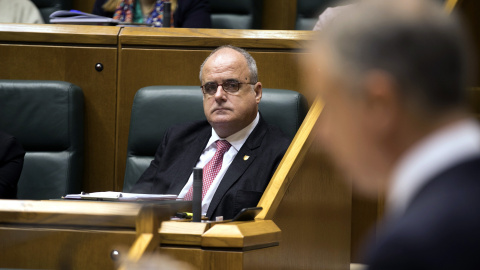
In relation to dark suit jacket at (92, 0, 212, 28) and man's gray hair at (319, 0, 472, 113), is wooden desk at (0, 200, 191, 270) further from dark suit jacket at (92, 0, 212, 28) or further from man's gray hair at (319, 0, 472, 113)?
dark suit jacket at (92, 0, 212, 28)

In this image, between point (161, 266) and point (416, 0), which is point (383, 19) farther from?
point (161, 266)

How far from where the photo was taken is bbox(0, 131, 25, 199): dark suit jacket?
173cm

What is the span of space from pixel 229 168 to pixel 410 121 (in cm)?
120

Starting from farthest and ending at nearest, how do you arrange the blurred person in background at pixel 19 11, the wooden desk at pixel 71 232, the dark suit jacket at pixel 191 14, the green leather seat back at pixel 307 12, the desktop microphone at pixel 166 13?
the green leather seat back at pixel 307 12, the blurred person in background at pixel 19 11, the dark suit jacket at pixel 191 14, the desktop microphone at pixel 166 13, the wooden desk at pixel 71 232

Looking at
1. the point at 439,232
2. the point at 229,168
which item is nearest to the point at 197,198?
the point at 229,168

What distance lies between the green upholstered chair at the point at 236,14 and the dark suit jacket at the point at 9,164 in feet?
3.72

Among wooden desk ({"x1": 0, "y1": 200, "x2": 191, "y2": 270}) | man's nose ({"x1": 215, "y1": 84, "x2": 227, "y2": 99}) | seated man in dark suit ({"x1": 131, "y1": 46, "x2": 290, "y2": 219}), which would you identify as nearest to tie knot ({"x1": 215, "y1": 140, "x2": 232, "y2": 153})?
seated man in dark suit ({"x1": 131, "y1": 46, "x2": 290, "y2": 219})

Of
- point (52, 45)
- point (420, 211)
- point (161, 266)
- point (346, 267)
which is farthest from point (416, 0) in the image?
point (52, 45)

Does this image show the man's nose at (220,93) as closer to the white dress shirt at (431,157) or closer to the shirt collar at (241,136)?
the shirt collar at (241,136)

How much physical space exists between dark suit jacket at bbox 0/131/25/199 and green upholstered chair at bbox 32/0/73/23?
1.05m

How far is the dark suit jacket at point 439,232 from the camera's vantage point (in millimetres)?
401

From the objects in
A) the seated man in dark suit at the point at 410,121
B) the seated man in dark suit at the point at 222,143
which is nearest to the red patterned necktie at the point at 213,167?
the seated man in dark suit at the point at 222,143

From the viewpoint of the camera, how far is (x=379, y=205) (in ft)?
6.16

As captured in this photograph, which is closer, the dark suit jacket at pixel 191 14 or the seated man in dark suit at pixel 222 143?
the seated man in dark suit at pixel 222 143
